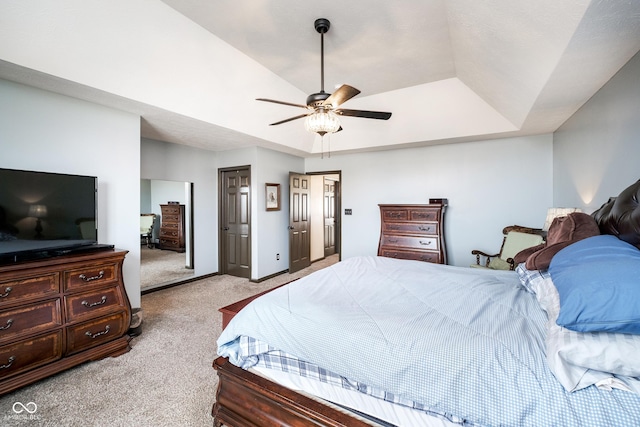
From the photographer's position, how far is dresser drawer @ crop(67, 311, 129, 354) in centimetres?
230

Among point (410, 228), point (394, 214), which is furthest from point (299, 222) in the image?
point (410, 228)

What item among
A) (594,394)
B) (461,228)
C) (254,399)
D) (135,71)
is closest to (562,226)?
(594,394)

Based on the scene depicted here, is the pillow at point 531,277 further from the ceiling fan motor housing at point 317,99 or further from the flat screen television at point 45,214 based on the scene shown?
the flat screen television at point 45,214

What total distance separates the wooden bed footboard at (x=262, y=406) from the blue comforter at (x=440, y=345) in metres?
0.11

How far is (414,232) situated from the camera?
441cm

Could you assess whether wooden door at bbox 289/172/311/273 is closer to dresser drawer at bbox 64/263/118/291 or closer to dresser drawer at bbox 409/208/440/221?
dresser drawer at bbox 409/208/440/221

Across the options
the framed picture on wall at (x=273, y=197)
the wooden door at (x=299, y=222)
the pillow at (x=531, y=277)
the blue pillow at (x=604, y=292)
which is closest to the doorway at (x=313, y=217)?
the wooden door at (x=299, y=222)

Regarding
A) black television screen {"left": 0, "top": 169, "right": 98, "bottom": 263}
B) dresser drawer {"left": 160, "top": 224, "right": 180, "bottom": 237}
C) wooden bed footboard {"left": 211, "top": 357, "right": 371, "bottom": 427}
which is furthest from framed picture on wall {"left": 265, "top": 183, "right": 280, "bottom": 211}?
wooden bed footboard {"left": 211, "top": 357, "right": 371, "bottom": 427}

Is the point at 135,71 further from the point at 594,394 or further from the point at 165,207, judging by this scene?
the point at 165,207

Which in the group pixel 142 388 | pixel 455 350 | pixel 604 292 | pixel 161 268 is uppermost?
pixel 604 292

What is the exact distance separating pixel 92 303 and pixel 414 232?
4.07m

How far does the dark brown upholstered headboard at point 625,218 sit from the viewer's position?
4.50ft

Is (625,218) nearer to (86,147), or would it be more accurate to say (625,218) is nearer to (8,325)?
(8,325)

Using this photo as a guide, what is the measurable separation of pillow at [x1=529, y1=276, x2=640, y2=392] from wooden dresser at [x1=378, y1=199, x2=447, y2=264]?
11.1 feet
